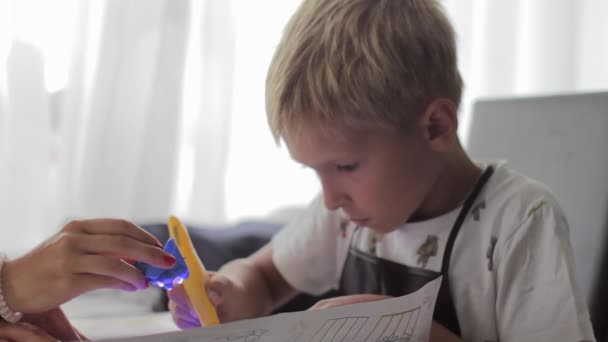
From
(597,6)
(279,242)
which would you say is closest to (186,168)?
(279,242)

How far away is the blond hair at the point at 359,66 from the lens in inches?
22.8

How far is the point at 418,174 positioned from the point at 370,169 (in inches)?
2.4

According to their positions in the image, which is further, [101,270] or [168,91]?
Result: [168,91]

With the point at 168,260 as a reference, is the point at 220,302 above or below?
below

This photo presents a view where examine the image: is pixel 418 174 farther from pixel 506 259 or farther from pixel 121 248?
pixel 121 248

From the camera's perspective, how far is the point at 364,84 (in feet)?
1.90

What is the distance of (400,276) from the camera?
0.70 metres

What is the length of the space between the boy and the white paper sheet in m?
0.07

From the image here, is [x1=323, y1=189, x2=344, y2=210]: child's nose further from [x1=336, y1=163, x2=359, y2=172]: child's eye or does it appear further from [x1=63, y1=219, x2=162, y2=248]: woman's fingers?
[x1=63, y1=219, x2=162, y2=248]: woman's fingers

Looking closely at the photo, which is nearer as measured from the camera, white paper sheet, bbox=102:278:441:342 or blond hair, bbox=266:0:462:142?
white paper sheet, bbox=102:278:441:342

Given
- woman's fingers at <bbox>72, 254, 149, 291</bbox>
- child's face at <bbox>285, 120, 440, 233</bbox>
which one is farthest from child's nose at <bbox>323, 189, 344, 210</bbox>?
woman's fingers at <bbox>72, 254, 149, 291</bbox>

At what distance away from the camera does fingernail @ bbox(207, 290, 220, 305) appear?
26.4 inches

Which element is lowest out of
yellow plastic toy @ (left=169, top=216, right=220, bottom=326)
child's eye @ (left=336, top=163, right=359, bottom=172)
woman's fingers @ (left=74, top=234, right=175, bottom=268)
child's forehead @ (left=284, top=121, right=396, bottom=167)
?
yellow plastic toy @ (left=169, top=216, right=220, bottom=326)

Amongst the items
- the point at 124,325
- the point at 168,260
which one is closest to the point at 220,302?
the point at 124,325
